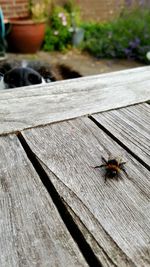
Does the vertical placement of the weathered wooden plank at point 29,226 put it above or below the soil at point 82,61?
above

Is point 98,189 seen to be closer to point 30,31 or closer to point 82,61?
point 82,61

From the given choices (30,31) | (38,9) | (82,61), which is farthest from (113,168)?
(38,9)

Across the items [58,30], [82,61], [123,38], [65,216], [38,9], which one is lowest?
[82,61]

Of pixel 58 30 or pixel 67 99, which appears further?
pixel 58 30

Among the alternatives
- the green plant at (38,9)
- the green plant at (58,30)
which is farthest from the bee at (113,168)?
the green plant at (58,30)

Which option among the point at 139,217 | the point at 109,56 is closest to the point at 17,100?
Result: the point at 139,217

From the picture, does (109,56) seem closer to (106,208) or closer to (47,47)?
(47,47)

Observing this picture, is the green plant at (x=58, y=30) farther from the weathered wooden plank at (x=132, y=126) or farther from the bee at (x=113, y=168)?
the bee at (x=113, y=168)
